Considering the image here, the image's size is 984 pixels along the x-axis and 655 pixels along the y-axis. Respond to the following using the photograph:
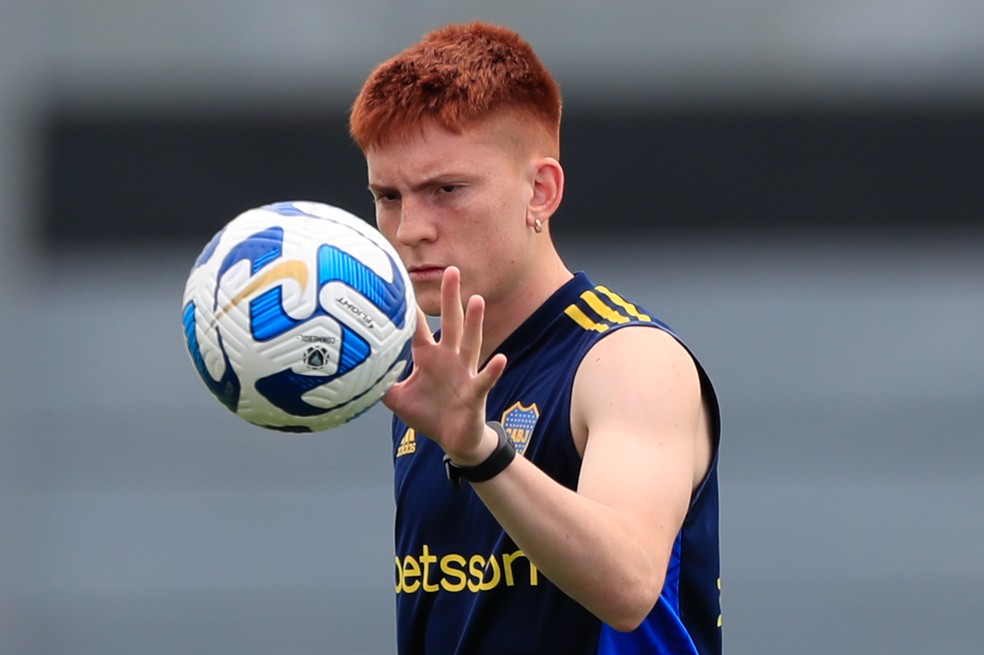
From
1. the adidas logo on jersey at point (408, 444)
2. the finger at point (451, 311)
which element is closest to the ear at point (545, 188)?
the adidas logo on jersey at point (408, 444)

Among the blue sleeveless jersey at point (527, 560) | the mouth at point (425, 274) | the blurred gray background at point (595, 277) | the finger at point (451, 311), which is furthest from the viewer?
the blurred gray background at point (595, 277)

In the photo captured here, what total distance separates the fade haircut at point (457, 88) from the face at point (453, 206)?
0.16 ft

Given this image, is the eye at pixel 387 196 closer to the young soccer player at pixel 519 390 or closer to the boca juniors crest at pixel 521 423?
the young soccer player at pixel 519 390

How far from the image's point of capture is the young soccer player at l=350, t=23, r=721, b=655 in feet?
11.3

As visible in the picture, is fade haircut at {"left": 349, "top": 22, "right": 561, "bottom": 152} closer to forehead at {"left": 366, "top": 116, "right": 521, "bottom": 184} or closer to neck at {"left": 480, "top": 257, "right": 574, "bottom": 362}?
forehead at {"left": 366, "top": 116, "right": 521, "bottom": 184}

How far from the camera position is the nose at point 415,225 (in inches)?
158

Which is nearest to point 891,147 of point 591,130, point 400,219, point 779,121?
point 779,121

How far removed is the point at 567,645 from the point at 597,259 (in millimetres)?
8343

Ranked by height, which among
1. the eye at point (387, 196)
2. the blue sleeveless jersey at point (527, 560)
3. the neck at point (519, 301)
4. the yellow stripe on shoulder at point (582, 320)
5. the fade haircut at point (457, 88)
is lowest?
the blue sleeveless jersey at point (527, 560)

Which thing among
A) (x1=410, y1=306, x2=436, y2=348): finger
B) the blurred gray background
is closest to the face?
(x1=410, y1=306, x2=436, y2=348): finger

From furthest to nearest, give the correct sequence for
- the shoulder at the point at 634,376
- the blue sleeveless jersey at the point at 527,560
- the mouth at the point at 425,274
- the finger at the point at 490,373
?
the mouth at the point at 425,274
the blue sleeveless jersey at the point at 527,560
the shoulder at the point at 634,376
the finger at the point at 490,373

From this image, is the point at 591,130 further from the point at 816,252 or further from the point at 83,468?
the point at 83,468

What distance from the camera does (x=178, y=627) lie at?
12.1 metres

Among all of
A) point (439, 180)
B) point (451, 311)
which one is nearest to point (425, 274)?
point (439, 180)
